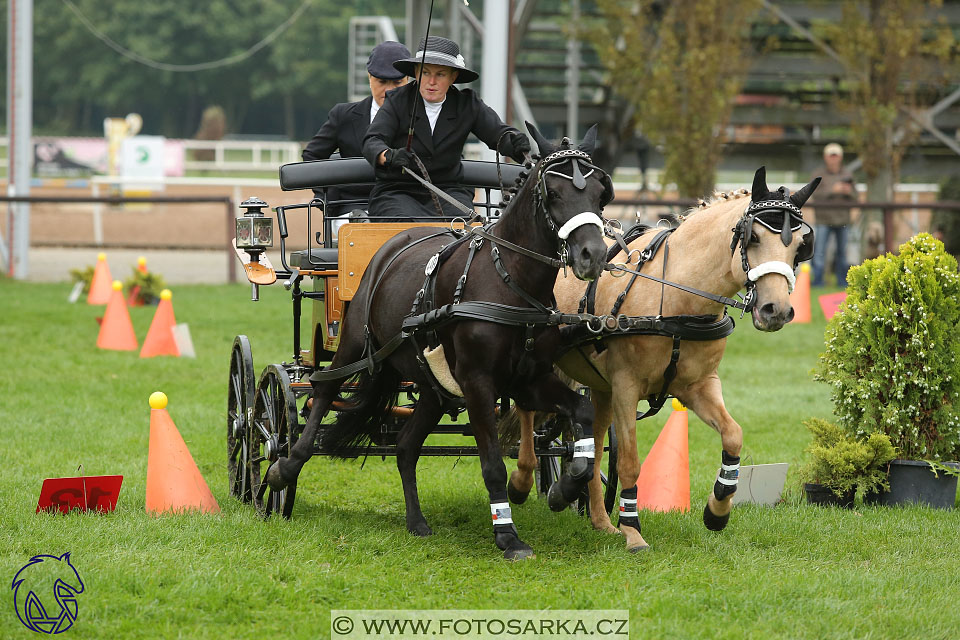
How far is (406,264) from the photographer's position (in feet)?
19.2

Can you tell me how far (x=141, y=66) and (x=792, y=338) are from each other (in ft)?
175

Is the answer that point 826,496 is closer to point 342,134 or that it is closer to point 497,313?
point 497,313

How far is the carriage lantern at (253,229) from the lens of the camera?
6352 millimetres

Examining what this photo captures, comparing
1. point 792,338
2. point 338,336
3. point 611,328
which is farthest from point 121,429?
point 792,338

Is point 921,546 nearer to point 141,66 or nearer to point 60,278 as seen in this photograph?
point 60,278

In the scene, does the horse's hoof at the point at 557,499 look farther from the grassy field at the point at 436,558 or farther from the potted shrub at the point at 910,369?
the potted shrub at the point at 910,369

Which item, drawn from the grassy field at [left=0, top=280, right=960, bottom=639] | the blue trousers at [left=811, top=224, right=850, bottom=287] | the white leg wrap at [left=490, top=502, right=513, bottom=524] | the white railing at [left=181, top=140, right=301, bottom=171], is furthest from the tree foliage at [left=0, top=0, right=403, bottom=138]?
the white leg wrap at [left=490, top=502, right=513, bottom=524]

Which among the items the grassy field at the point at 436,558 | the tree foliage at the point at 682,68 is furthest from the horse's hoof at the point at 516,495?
the tree foliage at the point at 682,68

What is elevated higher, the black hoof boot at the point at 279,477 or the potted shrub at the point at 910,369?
the potted shrub at the point at 910,369

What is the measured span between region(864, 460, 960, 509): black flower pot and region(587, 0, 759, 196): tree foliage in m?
13.0

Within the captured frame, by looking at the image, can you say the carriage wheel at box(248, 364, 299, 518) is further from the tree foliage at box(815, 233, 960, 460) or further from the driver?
the tree foliage at box(815, 233, 960, 460)

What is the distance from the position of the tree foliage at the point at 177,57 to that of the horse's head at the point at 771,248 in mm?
55118

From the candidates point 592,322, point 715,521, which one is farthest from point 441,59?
point 715,521

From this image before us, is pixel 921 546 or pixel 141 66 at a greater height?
pixel 141 66
